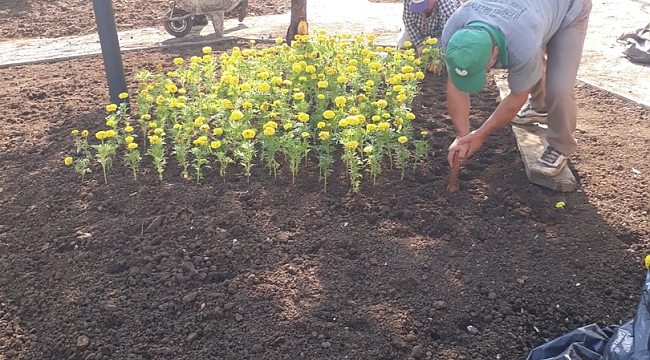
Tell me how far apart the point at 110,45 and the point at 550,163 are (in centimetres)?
348

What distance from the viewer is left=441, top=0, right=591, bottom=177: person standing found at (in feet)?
10.1

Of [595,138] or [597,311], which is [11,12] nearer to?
[595,138]

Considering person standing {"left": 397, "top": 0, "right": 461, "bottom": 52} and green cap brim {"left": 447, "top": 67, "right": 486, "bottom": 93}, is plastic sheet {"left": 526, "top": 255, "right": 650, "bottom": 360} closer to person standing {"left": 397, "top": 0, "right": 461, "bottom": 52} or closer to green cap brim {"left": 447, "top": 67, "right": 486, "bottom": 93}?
green cap brim {"left": 447, "top": 67, "right": 486, "bottom": 93}

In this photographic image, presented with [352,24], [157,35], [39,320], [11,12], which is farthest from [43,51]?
[39,320]

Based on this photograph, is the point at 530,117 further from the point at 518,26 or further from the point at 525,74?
the point at 518,26

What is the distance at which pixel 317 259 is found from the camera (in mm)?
3477

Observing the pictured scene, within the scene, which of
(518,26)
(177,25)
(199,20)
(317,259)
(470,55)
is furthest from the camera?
(199,20)

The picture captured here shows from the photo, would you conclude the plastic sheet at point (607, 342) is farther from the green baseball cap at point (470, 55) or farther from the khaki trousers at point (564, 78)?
the khaki trousers at point (564, 78)

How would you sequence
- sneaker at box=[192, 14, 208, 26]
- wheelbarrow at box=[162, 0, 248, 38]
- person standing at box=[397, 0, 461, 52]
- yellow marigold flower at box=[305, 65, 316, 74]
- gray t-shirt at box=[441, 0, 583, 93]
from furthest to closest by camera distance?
sneaker at box=[192, 14, 208, 26] < wheelbarrow at box=[162, 0, 248, 38] < person standing at box=[397, 0, 461, 52] < yellow marigold flower at box=[305, 65, 316, 74] < gray t-shirt at box=[441, 0, 583, 93]

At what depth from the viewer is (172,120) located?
4.78m

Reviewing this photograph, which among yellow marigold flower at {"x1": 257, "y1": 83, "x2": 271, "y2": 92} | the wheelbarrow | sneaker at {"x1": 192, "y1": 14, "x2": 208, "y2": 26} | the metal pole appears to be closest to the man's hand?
yellow marigold flower at {"x1": 257, "y1": 83, "x2": 271, "y2": 92}

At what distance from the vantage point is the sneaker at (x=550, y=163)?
3.96 metres

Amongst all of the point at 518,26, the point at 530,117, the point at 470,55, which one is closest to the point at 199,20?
the point at 530,117

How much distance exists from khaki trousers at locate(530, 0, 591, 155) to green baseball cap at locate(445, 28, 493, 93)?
0.96m
